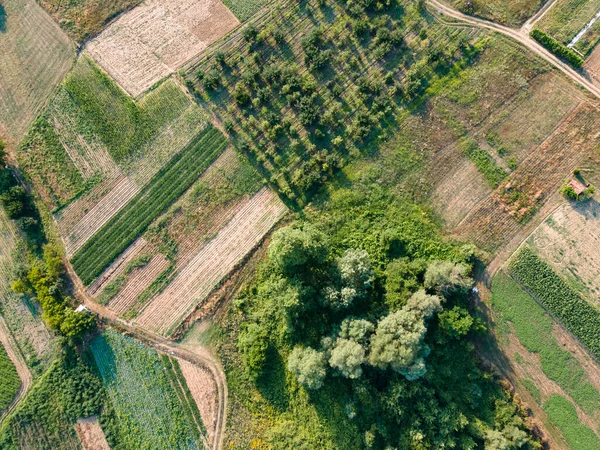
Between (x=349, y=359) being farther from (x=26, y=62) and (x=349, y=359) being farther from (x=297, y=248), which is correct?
(x=26, y=62)

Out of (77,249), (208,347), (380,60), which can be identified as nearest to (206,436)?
(208,347)

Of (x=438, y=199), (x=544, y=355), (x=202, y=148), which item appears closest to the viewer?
(x=544, y=355)

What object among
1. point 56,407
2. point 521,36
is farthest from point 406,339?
point 56,407

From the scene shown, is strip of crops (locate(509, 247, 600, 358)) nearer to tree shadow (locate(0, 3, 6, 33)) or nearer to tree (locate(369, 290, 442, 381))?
tree (locate(369, 290, 442, 381))

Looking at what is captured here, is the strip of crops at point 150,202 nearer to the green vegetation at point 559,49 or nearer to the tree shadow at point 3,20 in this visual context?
the tree shadow at point 3,20

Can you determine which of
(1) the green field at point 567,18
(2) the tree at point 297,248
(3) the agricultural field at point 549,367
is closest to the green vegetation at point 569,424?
(3) the agricultural field at point 549,367

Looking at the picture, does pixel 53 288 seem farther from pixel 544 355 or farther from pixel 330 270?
pixel 544 355
